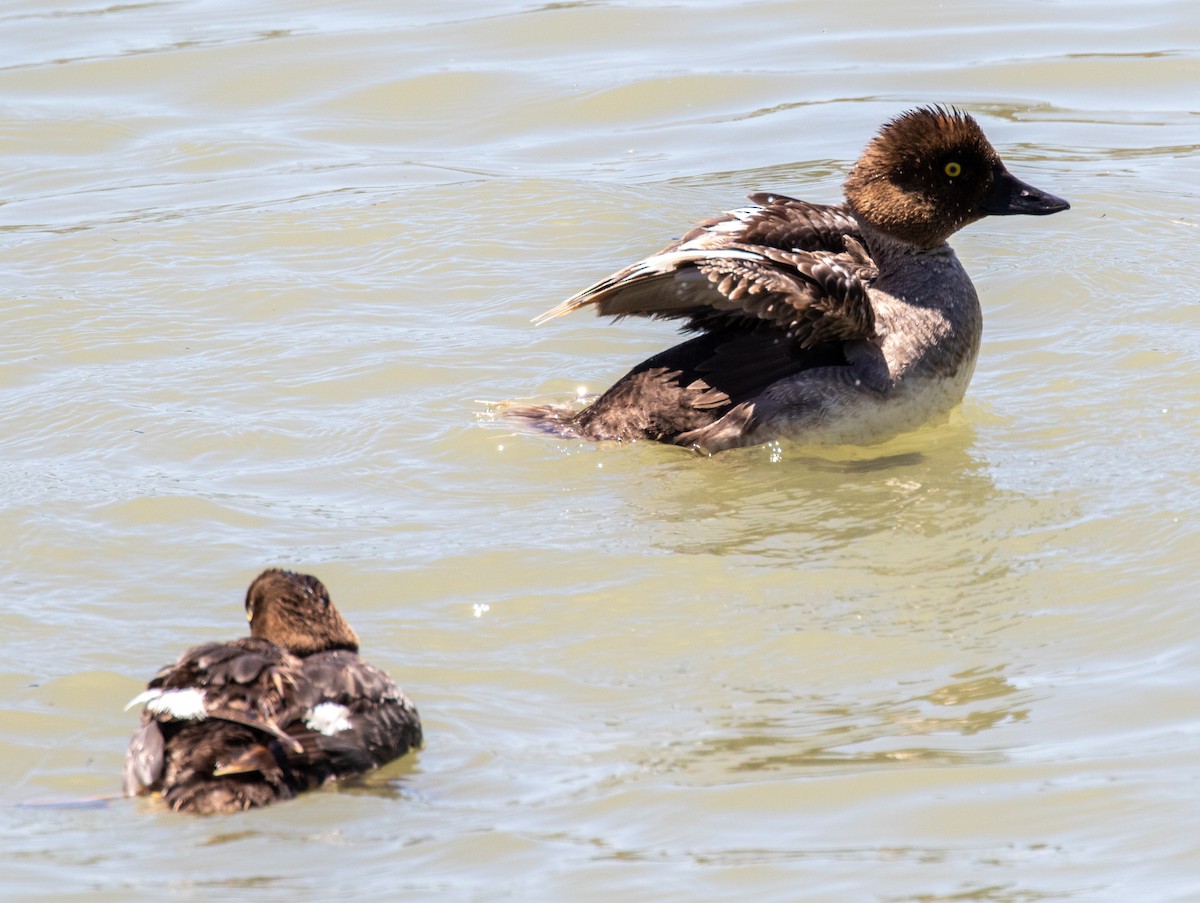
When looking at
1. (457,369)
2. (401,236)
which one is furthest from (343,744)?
(401,236)

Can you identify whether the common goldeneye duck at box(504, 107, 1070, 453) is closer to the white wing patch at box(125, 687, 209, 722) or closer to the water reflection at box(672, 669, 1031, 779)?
the water reflection at box(672, 669, 1031, 779)

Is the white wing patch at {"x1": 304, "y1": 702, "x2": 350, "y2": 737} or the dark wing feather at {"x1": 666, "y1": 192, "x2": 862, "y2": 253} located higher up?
the dark wing feather at {"x1": 666, "y1": 192, "x2": 862, "y2": 253}

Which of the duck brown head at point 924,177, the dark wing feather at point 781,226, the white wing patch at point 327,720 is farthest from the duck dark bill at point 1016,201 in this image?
the white wing patch at point 327,720

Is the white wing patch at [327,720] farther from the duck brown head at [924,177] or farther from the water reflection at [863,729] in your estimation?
the duck brown head at [924,177]

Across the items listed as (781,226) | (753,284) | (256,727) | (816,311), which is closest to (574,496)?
(753,284)

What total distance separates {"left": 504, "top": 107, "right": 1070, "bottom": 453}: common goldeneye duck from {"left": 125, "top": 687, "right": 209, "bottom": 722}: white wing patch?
3.28 metres

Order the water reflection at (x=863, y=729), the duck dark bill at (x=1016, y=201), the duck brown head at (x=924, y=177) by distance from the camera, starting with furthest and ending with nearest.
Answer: the duck dark bill at (x=1016, y=201) < the duck brown head at (x=924, y=177) < the water reflection at (x=863, y=729)

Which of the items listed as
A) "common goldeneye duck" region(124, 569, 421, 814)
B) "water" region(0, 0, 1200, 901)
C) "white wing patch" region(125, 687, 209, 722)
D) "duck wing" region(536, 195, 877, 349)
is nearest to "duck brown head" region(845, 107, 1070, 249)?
"duck wing" region(536, 195, 877, 349)

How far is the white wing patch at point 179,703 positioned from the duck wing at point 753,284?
3243 mm

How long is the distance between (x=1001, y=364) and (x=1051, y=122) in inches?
178

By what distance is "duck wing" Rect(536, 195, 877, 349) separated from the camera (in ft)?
26.2

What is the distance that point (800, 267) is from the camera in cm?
803

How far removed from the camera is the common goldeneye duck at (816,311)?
8078 millimetres

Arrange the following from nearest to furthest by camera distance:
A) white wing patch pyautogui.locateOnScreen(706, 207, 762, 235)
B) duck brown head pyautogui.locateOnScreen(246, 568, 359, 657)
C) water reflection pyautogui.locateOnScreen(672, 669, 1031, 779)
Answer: water reflection pyautogui.locateOnScreen(672, 669, 1031, 779), duck brown head pyautogui.locateOnScreen(246, 568, 359, 657), white wing patch pyautogui.locateOnScreen(706, 207, 762, 235)
